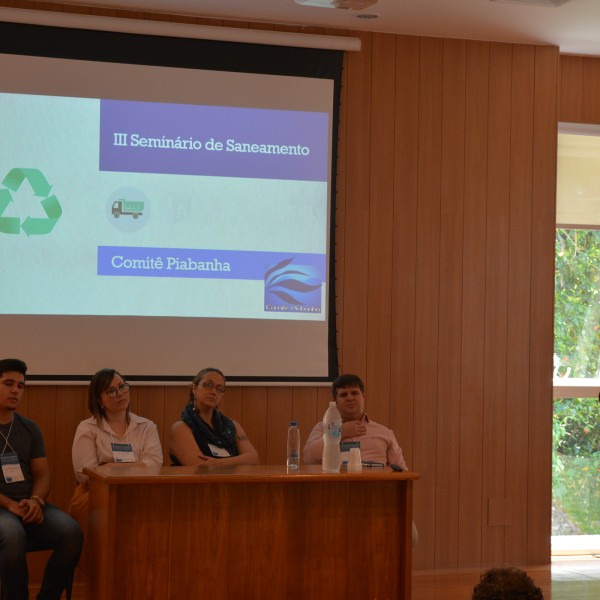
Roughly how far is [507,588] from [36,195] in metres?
3.98

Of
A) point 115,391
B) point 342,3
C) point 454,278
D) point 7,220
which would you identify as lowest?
point 115,391

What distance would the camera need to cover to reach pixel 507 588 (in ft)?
5.33

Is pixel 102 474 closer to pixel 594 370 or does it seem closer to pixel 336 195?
pixel 336 195

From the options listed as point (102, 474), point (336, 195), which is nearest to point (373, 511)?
point (102, 474)

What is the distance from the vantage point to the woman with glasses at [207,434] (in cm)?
451

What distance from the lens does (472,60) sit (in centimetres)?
570

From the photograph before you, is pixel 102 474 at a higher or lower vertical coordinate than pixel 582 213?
lower

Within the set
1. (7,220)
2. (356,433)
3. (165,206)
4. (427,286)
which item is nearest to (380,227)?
(427,286)

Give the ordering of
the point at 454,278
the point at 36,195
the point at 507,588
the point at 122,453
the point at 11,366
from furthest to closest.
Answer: the point at 454,278 < the point at 36,195 < the point at 122,453 < the point at 11,366 < the point at 507,588

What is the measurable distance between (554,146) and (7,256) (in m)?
3.31

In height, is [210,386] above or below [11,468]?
above

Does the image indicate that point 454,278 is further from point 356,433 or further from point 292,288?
point 356,433

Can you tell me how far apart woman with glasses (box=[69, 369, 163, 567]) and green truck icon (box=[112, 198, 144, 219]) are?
0.99 m

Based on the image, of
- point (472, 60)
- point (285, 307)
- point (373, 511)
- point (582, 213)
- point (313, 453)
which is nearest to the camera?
point (373, 511)
